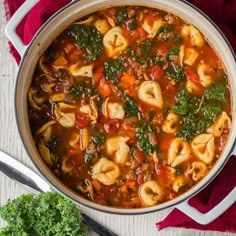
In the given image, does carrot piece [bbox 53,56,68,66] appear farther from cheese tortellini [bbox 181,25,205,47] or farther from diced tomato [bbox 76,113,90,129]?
cheese tortellini [bbox 181,25,205,47]

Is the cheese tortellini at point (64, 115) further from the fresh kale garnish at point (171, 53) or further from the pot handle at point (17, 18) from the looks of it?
the fresh kale garnish at point (171, 53)

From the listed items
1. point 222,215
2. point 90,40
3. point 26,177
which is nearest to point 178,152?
point 222,215

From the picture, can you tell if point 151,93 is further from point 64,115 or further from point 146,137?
point 64,115

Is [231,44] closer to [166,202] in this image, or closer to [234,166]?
[234,166]

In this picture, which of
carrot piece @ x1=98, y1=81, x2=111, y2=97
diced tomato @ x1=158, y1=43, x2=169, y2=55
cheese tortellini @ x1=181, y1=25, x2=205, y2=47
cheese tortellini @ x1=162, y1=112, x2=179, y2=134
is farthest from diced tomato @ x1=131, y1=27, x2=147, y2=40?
cheese tortellini @ x1=162, y1=112, x2=179, y2=134

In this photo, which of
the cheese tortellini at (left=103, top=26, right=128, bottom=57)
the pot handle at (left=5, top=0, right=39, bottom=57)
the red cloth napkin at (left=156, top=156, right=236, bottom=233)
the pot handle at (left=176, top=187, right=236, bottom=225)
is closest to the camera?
the pot handle at (left=5, top=0, right=39, bottom=57)
